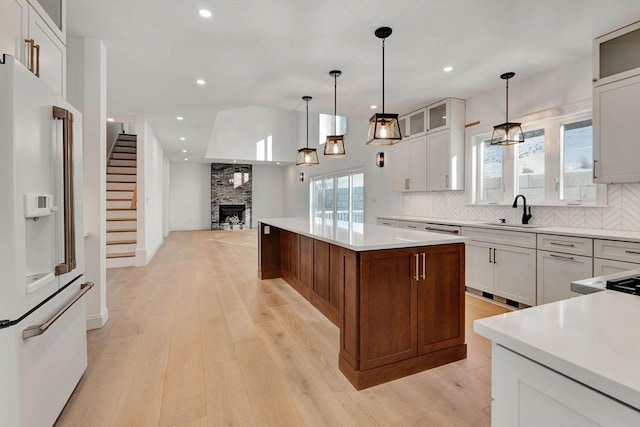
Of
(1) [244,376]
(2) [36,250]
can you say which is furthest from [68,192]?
(1) [244,376]

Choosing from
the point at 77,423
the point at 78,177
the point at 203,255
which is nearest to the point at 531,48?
the point at 78,177

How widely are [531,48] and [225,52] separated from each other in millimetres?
Answer: 3034

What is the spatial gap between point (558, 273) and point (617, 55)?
6.74 ft

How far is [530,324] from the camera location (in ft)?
2.62

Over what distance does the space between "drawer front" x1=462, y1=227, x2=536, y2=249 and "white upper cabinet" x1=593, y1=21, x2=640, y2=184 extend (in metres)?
0.81

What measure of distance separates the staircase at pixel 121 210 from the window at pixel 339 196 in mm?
3665

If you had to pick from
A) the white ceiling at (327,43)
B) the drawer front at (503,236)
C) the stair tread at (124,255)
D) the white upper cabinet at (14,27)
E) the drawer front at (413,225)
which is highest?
the white ceiling at (327,43)

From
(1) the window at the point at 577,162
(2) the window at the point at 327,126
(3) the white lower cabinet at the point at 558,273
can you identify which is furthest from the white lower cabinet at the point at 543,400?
(2) the window at the point at 327,126

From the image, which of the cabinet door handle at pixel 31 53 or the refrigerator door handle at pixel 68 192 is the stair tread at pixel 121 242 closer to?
the refrigerator door handle at pixel 68 192

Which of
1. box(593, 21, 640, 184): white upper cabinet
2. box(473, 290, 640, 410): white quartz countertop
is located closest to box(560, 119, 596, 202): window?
box(593, 21, 640, 184): white upper cabinet

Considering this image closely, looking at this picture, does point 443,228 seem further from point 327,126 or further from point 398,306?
point 327,126

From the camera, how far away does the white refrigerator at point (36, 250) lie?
1228 millimetres

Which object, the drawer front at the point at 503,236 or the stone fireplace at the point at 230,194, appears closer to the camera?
the drawer front at the point at 503,236

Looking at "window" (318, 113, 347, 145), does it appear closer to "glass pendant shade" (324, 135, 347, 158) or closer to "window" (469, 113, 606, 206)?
"window" (469, 113, 606, 206)
